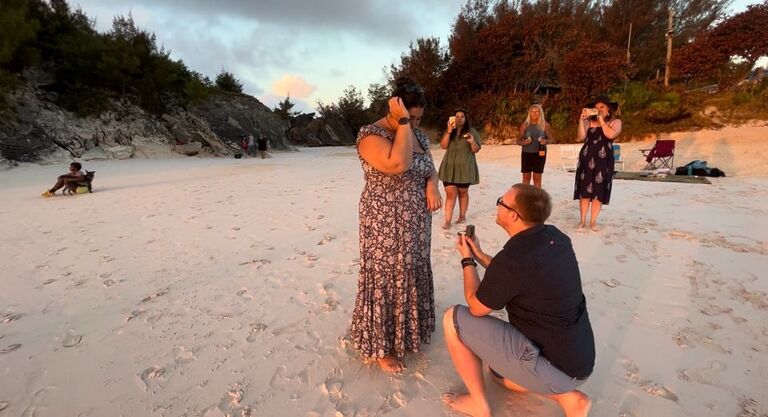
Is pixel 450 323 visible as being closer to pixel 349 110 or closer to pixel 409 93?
pixel 409 93

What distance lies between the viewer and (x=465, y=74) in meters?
20.8

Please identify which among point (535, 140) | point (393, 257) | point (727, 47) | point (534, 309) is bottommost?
point (534, 309)

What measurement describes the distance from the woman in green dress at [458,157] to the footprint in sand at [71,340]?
3.86 metres

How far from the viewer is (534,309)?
1.59 meters

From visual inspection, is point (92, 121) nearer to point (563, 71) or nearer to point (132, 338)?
point (132, 338)

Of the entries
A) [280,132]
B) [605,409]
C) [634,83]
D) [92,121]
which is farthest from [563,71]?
[92,121]

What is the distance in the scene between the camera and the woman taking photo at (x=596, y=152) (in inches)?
174

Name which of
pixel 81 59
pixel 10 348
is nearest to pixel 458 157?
pixel 10 348

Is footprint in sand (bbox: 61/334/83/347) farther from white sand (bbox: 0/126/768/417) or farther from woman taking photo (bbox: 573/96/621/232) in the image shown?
woman taking photo (bbox: 573/96/621/232)

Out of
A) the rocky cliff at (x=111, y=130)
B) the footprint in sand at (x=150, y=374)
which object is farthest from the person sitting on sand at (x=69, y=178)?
the footprint in sand at (x=150, y=374)

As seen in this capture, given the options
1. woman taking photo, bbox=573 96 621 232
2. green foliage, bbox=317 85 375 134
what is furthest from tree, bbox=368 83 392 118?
woman taking photo, bbox=573 96 621 232

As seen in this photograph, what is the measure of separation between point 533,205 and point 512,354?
675mm

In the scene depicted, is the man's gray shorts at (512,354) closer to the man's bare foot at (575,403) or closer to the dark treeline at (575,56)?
the man's bare foot at (575,403)

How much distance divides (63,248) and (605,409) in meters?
5.58
